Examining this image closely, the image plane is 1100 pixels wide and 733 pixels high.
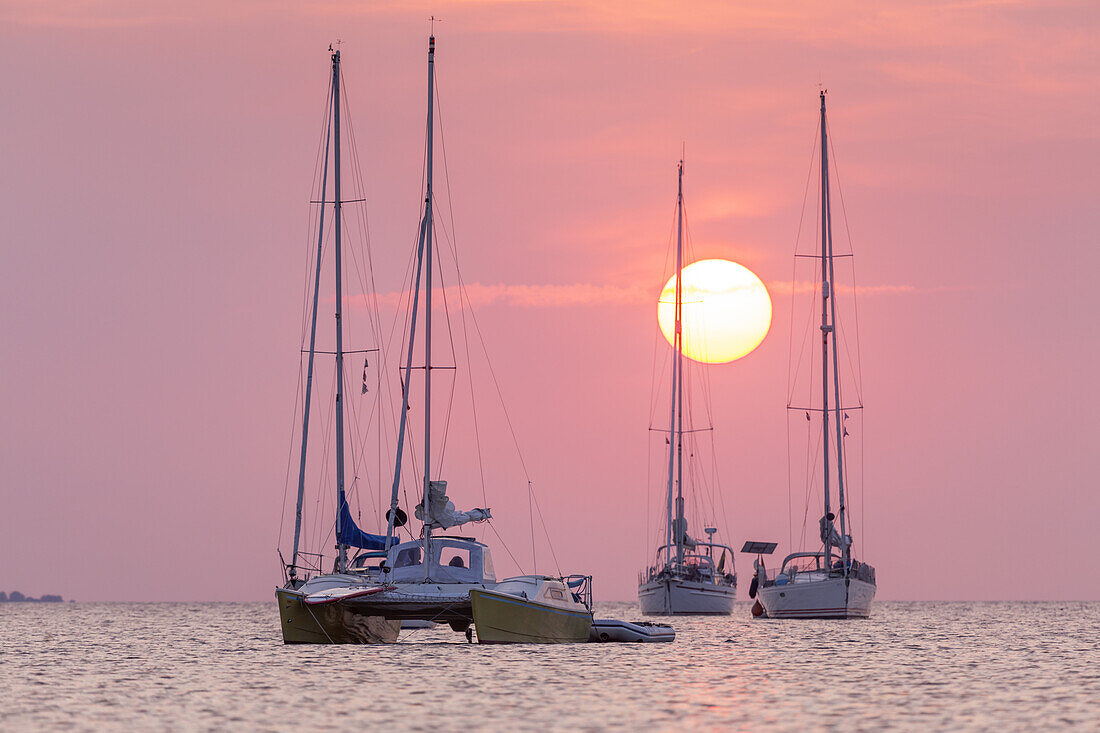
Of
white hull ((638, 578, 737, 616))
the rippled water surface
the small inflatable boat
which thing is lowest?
the rippled water surface

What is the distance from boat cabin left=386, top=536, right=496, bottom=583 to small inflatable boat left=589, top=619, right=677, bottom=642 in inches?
402

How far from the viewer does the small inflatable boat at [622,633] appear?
65188 mm

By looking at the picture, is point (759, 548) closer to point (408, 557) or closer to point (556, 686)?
point (408, 557)

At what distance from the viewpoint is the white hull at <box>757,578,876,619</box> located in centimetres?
8981

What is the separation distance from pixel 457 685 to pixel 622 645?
2304cm

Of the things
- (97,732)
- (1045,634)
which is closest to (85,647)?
(97,732)

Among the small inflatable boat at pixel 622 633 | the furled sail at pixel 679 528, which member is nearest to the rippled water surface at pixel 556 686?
the small inflatable boat at pixel 622 633

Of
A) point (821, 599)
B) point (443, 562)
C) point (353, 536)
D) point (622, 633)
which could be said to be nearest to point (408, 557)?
point (443, 562)

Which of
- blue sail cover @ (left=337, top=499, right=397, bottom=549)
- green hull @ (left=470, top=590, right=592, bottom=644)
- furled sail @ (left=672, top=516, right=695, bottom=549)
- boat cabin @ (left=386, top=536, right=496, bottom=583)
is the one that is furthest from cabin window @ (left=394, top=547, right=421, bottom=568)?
furled sail @ (left=672, top=516, right=695, bottom=549)

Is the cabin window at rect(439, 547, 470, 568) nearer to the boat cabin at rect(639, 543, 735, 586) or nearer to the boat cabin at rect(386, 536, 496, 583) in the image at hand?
the boat cabin at rect(386, 536, 496, 583)

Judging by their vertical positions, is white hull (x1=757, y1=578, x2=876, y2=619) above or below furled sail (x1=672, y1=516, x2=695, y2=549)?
below

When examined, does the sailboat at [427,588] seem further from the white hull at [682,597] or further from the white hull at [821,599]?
the white hull at [682,597]

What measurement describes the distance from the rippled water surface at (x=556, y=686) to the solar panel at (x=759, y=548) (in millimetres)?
32549

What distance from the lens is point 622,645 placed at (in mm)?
66375
